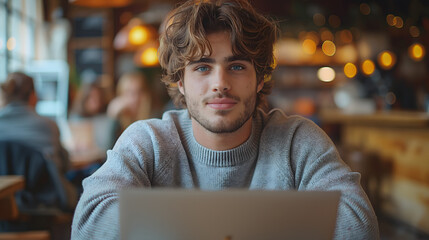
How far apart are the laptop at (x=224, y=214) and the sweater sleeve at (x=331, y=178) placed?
26 cm

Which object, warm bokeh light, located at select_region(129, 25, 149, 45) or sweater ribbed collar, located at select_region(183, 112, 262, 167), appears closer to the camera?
sweater ribbed collar, located at select_region(183, 112, 262, 167)

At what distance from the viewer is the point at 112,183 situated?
1.28m

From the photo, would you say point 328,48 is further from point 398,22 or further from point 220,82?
point 220,82

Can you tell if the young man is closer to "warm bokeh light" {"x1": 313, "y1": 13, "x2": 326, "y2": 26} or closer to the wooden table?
the wooden table

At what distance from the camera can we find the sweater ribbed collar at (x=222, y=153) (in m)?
1.51

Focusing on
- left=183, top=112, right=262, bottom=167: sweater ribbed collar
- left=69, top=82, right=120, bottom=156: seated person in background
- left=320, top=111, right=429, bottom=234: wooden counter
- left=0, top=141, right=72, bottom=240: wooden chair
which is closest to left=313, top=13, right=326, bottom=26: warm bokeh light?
left=320, top=111, right=429, bottom=234: wooden counter

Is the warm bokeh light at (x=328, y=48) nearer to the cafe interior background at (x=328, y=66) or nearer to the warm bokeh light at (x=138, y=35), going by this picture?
the cafe interior background at (x=328, y=66)

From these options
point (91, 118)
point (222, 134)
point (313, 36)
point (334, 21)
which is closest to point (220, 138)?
point (222, 134)

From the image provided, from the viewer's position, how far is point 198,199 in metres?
0.87

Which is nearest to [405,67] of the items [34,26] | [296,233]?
[34,26]

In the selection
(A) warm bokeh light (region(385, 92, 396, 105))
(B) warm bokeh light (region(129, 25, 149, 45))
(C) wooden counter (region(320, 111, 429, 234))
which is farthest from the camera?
(A) warm bokeh light (region(385, 92, 396, 105))

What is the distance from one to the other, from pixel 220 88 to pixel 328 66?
6768 millimetres

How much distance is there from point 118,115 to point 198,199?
3.42 metres

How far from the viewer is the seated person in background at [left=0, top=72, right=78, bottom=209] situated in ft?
10.2
